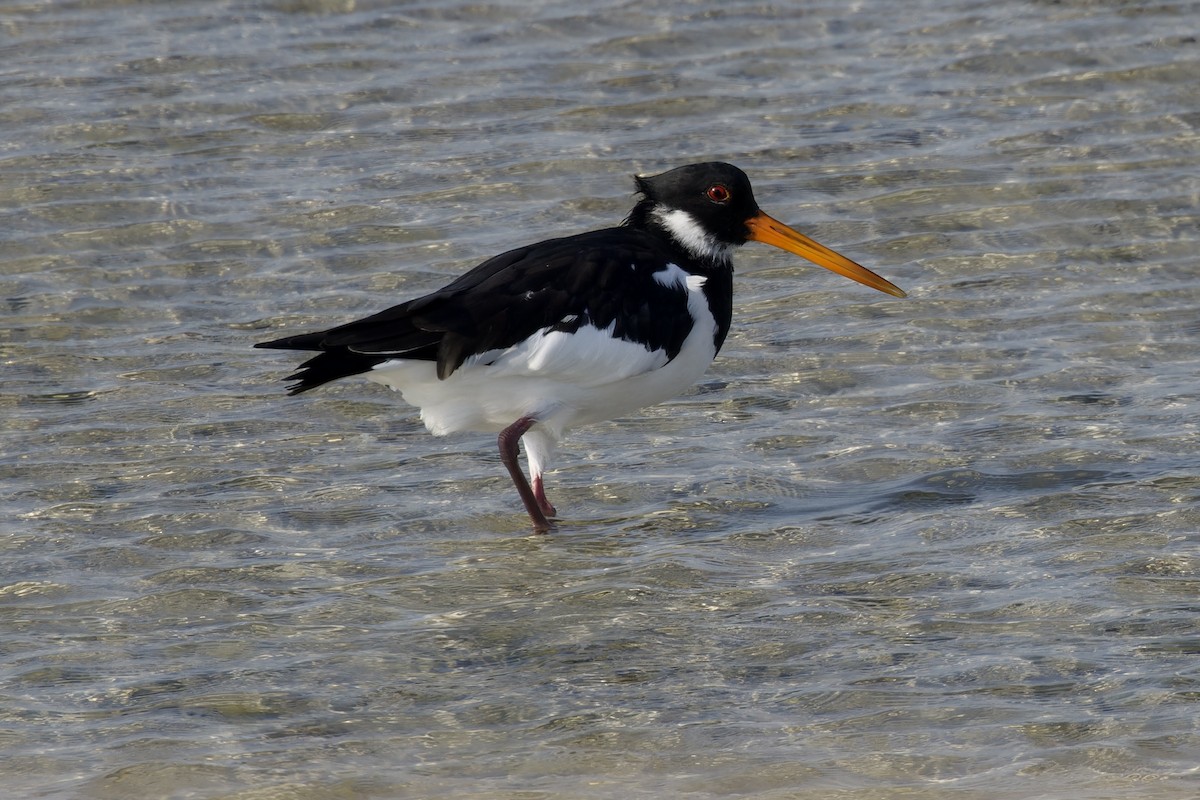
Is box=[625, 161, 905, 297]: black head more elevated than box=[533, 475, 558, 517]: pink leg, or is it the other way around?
box=[625, 161, 905, 297]: black head

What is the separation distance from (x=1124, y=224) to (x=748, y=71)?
277 cm

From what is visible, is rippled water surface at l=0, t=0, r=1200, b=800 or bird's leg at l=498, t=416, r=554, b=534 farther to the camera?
bird's leg at l=498, t=416, r=554, b=534

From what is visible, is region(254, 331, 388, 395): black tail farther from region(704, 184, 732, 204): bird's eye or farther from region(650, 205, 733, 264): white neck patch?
region(704, 184, 732, 204): bird's eye

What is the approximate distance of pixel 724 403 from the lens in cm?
755

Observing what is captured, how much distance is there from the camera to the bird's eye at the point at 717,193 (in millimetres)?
7082

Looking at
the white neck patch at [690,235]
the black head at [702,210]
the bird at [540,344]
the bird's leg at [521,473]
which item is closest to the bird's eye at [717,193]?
the black head at [702,210]

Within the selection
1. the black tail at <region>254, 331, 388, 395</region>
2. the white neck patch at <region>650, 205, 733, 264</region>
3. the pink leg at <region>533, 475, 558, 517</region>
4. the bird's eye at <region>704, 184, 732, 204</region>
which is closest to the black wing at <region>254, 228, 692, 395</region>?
the black tail at <region>254, 331, 388, 395</region>

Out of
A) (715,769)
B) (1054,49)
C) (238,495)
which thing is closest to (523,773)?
(715,769)

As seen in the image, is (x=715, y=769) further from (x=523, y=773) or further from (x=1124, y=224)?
(x=1124, y=224)

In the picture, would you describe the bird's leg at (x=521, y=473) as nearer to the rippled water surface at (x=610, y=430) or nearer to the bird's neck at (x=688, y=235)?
the rippled water surface at (x=610, y=430)

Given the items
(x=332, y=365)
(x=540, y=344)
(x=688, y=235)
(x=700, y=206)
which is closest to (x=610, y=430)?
(x=688, y=235)

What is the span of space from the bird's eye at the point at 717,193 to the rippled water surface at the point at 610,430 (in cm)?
88

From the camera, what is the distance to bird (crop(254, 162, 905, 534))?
6234 mm

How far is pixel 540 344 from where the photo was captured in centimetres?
639
